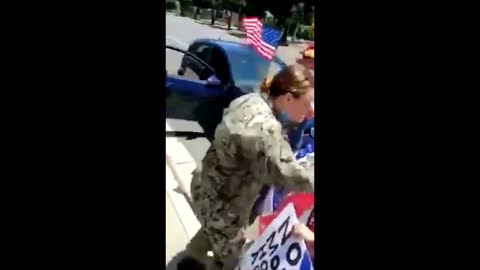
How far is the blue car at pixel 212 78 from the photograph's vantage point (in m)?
2.17

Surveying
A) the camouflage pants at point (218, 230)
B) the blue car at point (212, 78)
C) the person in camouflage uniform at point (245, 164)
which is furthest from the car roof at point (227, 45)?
the camouflage pants at point (218, 230)

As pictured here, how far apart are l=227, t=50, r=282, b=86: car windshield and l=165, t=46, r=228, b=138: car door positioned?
53 millimetres

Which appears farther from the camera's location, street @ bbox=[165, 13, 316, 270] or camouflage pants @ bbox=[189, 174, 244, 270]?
camouflage pants @ bbox=[189, 174, 244, 270]

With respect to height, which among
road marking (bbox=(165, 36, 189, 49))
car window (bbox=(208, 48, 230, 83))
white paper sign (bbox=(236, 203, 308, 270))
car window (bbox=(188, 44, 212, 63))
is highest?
road marking (bbox=(165, 36, 189, 49))

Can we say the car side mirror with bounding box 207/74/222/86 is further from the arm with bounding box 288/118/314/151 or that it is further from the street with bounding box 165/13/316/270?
the arm with bounding box 288/118/314/151

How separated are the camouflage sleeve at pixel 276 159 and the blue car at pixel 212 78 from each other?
0.10 metres

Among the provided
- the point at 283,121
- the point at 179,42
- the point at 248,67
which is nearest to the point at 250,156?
the point at 283,121

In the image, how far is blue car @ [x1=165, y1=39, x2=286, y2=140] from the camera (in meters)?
2.17

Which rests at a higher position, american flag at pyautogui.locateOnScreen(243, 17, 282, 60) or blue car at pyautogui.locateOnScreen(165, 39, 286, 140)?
american flag at pyautogui.locateOnScreen(243, 17, 282, 60)

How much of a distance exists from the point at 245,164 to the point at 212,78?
0.24 m

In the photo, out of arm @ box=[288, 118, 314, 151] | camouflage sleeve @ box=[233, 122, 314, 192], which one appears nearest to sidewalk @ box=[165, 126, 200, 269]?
camouflage sleeve @ box=[233, 122, 314, 192]
